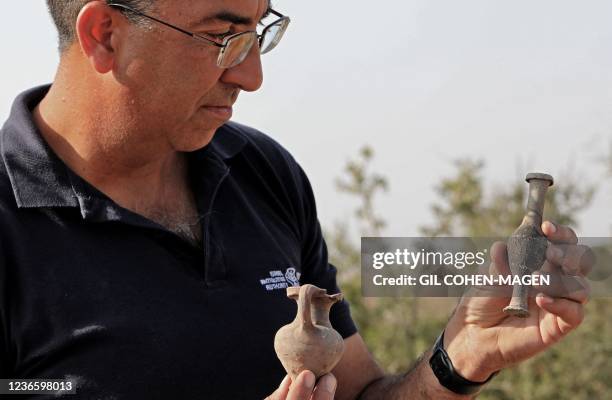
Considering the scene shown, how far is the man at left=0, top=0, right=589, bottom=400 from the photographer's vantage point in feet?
10.6

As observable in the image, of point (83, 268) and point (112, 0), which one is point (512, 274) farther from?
point (112, 0)

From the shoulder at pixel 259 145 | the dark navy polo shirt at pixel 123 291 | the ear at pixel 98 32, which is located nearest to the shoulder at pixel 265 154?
the shoulder at pixel 259 145

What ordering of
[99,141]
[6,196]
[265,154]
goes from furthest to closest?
[265,154] < [99,141] < [6,196]

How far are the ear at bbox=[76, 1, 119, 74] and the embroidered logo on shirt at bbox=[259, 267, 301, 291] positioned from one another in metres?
0.92

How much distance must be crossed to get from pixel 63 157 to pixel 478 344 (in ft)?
5.12

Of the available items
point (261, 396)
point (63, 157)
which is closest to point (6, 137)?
point (63, 157)

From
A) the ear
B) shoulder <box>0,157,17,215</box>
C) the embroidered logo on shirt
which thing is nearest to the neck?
the ear

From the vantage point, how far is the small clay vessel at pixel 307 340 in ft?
10.7

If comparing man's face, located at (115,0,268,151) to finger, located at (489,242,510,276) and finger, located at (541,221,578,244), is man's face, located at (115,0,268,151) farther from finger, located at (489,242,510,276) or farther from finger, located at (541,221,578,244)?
finger, located at (541,221,578,244)

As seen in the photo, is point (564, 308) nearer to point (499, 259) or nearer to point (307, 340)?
point (499, 259)

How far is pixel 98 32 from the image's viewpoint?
3.57 m

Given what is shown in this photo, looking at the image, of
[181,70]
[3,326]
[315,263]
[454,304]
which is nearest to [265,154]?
[315,263]

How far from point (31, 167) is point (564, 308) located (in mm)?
1779

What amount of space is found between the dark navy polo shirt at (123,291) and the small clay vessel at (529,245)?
810 mm
